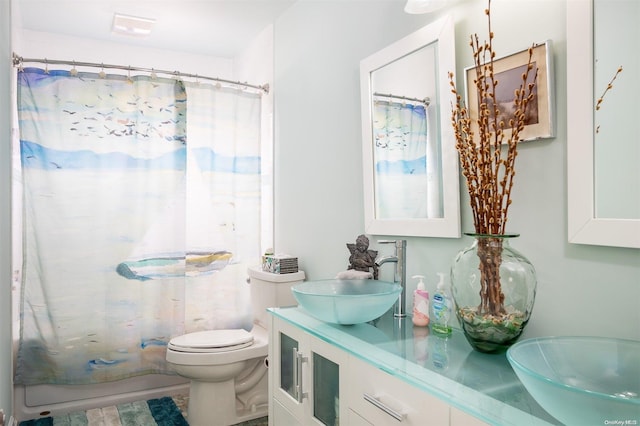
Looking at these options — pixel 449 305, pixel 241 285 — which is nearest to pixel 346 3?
pixel 449 305

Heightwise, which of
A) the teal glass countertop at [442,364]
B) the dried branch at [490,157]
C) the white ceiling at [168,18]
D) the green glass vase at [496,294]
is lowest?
the teal glass countertop at [442,364]

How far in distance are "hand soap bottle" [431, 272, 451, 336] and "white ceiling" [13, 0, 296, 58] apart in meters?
2.04

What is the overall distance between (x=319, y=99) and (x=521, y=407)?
6.28 ft

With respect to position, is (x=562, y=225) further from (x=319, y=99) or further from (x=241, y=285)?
(x=241, y=285)

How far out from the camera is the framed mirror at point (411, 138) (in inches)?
63.9

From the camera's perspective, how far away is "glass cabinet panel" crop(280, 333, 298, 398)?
67.9 inches

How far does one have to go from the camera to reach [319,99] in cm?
251

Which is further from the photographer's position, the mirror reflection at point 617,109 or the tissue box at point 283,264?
the tissue box at point 283,264

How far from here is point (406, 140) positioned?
1.83m

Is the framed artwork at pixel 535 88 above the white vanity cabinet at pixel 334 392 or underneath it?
above

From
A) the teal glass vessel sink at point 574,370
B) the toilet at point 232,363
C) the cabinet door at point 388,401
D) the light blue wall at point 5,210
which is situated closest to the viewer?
the teal glass vessel sink at point 574,370

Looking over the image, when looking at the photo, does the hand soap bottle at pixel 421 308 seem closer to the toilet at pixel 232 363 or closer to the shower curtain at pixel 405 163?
the shower curtain at pixel 405 163

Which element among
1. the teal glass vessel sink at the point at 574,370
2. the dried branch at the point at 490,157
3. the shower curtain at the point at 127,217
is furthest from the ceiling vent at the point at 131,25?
the teal glass vessel sink at the point at 574,370

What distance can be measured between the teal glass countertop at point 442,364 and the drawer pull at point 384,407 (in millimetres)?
88
